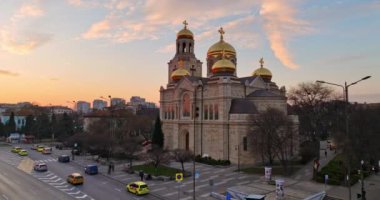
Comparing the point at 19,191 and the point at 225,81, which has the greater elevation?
the point at 225,81

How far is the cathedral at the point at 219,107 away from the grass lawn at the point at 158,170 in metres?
5.88

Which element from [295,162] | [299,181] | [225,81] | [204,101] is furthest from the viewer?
[204,101]

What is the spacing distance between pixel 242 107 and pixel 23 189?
98.1 feet

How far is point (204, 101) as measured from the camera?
5284 centimetres

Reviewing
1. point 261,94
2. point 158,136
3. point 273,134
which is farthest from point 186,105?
point 273,134

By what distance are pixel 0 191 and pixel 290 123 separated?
110 ft

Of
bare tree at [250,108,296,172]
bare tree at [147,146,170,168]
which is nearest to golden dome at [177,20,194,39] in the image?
bare tree at [250,108,296,172]

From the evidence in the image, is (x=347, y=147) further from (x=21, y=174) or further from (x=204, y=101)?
(x=21, y=174)

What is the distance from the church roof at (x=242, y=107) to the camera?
47.8 m

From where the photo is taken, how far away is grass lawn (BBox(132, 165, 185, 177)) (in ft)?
132

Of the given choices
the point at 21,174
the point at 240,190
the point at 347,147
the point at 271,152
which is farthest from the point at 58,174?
the point at 347,147

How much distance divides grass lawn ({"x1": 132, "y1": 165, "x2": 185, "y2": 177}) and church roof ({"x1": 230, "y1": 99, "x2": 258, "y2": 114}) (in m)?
12.9

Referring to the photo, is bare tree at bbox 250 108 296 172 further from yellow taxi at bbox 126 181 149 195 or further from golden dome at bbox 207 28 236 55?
golden dome at bbox 207 28 236 55

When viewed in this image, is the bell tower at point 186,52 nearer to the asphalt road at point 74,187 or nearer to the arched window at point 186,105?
the arched window at point 186,105
